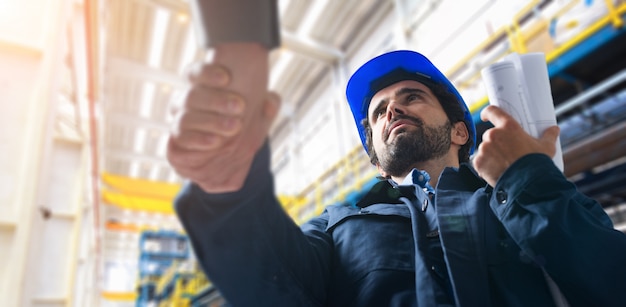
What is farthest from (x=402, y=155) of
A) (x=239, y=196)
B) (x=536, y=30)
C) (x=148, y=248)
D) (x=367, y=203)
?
(x=148, y=248)

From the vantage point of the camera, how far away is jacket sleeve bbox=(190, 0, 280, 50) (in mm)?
296

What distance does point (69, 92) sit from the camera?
3.24 meters

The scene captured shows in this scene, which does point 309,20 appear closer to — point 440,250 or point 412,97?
point 412,97

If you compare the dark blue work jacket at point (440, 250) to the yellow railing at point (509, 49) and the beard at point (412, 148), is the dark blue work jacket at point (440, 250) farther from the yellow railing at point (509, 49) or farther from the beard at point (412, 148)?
the yellow railing at point (509, 49)

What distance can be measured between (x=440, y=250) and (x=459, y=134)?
314 millimetres

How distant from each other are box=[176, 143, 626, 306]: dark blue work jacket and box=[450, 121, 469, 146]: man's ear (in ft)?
0.37

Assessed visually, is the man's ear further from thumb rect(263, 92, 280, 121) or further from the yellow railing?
thumb rect(263, 92, 280, 121)

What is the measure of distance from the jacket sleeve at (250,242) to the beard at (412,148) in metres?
0.26

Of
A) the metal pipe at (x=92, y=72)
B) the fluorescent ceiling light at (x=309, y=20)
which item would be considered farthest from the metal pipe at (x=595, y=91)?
the metal pipe at (x=92, y=72)

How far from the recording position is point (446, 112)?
0.89 meters

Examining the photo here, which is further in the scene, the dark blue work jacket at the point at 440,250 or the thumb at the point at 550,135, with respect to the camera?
the thumb at the point at 550,135

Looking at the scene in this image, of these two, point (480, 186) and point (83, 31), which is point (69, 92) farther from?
point (480, 186)

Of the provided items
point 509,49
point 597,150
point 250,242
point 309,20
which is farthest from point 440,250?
point 309,20

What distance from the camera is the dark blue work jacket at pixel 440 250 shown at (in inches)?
19.5
